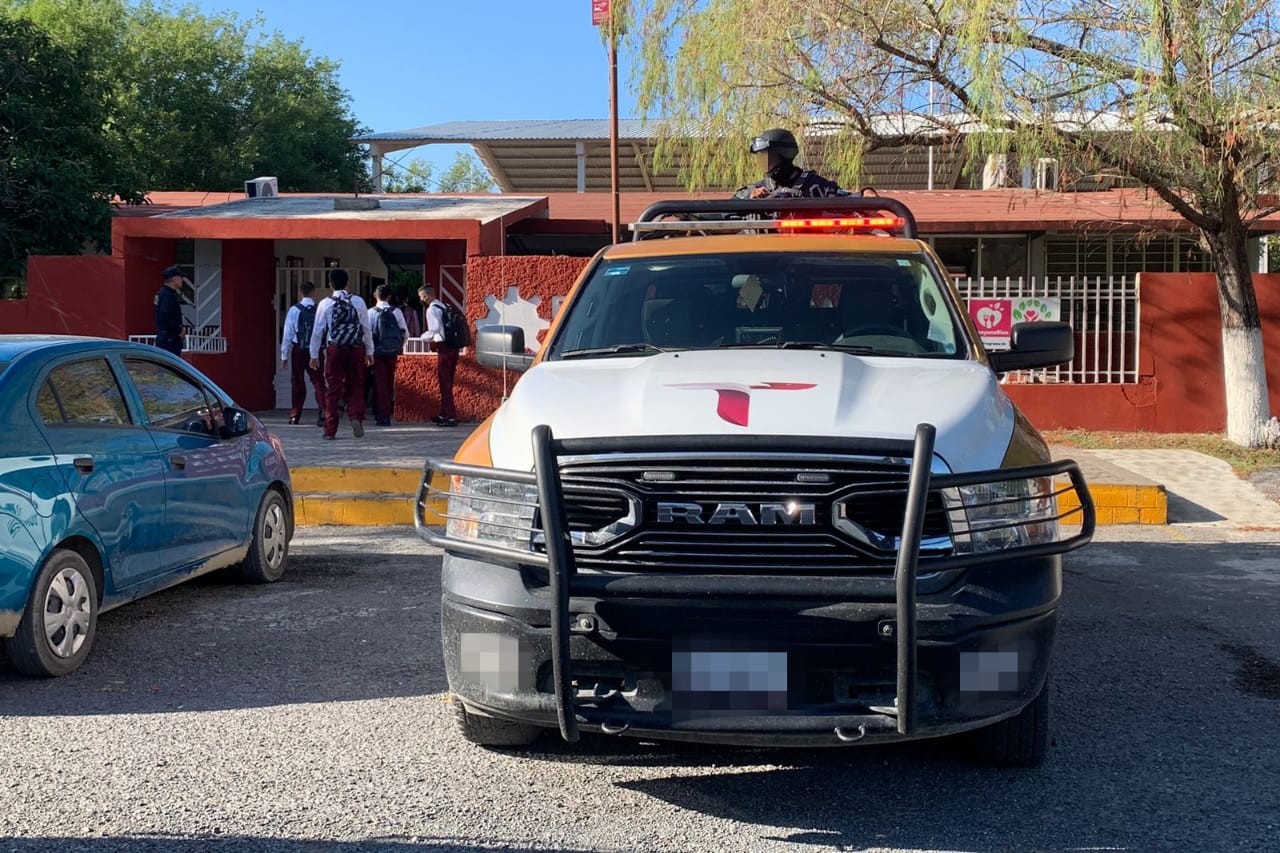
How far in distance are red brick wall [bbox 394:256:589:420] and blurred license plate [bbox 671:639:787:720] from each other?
38.1 ft

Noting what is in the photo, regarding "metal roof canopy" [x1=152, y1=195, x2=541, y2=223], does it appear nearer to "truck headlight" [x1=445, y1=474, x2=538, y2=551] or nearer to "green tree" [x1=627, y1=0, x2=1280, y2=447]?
"green tree" [x1=627, y1=0, x2=1280, y2=447]

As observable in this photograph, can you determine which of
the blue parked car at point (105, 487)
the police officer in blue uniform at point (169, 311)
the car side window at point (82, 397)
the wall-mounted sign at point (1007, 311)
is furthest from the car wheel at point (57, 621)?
the wall-mounted sign at point (1007, 311)

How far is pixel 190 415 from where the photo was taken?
22.2 feet

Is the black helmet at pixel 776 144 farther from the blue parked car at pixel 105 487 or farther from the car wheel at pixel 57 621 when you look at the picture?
the car wheel at pixel 57 621

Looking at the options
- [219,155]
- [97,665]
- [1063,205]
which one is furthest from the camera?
[219,155]

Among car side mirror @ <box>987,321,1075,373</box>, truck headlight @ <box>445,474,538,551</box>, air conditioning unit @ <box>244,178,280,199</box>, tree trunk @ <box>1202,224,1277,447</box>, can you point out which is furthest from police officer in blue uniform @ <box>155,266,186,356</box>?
tree trunk @ <box>1202,224,1277,447</box>

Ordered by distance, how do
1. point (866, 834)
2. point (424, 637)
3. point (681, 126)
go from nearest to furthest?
point (866, 834)
point (424, 637)
point (681, 126)

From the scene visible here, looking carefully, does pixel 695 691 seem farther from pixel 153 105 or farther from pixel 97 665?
pixel 153 105

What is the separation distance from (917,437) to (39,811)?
287cm

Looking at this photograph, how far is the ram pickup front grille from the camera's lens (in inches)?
139

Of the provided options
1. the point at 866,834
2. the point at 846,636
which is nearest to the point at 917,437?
the point at 846,636

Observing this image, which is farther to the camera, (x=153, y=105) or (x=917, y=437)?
(x=153, y=105)

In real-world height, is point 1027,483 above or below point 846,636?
above

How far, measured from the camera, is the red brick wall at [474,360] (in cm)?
1514
